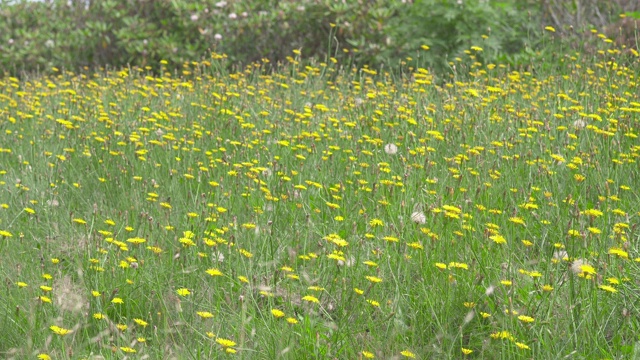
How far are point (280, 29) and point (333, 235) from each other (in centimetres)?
651

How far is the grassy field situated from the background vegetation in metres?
2.28

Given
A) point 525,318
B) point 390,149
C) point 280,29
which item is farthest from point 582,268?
point 280,29

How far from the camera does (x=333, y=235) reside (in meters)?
3.24

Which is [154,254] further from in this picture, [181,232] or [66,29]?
[66,29]

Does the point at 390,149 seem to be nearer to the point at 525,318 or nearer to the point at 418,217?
the point at 418,217

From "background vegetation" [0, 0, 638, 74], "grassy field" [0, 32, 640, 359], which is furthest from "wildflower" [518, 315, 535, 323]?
"background vegetation" [0, 0, 638, 74]

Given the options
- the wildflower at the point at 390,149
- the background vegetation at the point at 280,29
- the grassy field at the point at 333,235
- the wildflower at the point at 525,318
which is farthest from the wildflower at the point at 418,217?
the background vegetation at the point at 280,29

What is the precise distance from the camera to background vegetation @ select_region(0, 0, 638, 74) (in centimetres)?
849

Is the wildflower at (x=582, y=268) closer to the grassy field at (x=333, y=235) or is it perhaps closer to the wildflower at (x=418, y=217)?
the grassy field at (x=333, y=235)

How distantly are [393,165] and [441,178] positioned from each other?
0.43 meters

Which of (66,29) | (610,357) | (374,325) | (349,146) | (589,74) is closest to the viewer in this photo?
(610,357)

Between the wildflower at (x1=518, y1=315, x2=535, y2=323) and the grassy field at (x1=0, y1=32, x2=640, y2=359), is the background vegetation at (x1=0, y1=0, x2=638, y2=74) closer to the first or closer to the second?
the grassy field at (x1=0, y1=32, x2=640, y2=359)

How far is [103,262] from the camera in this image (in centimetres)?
337

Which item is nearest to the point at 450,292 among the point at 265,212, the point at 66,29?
the point at 265,212
